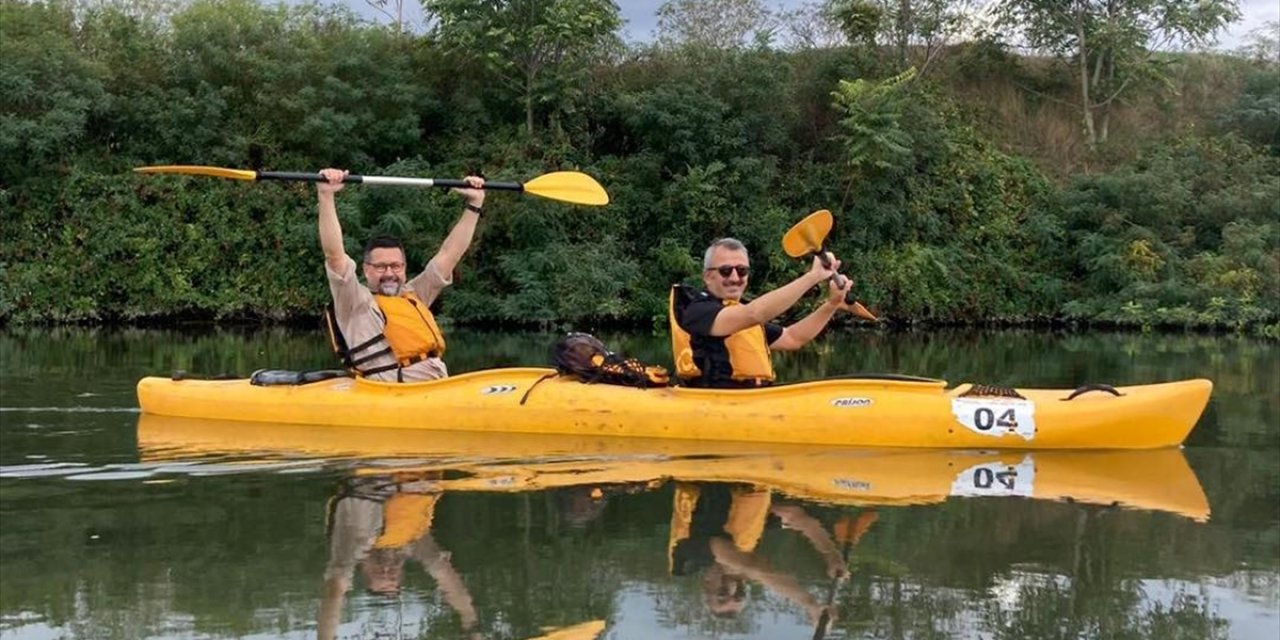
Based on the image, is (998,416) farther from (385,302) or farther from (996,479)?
(385,302)

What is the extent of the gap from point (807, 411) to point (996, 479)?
1016 mm

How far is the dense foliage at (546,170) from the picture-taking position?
15766mm

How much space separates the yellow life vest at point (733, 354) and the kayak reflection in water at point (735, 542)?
1134mm

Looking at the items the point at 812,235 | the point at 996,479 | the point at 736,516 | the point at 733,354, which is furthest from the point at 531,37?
the point at 736,516

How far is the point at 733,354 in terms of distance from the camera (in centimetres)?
581

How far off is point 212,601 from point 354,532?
765 millimetres

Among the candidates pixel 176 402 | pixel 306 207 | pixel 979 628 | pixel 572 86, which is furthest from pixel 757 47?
pixel 979 628

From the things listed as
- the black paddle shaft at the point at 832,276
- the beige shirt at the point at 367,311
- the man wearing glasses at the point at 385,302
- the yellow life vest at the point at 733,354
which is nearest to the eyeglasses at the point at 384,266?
the man wearing glasses at the point at 385,302

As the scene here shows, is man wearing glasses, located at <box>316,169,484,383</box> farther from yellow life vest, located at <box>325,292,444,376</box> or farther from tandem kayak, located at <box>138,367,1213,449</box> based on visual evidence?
tandem kayak, located at <box>138,367,1213,449</box>

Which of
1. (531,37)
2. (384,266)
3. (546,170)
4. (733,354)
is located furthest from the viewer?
(546,170)

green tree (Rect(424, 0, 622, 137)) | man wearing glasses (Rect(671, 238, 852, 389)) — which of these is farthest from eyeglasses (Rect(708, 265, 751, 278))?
green tree (Rect(424, 0, 622, 137))

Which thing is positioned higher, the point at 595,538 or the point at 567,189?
the point at 567,189

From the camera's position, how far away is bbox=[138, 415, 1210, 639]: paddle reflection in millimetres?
3266

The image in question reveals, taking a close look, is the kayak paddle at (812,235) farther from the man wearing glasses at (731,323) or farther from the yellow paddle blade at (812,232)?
Answer: the man wearing glasses at (731,323)
